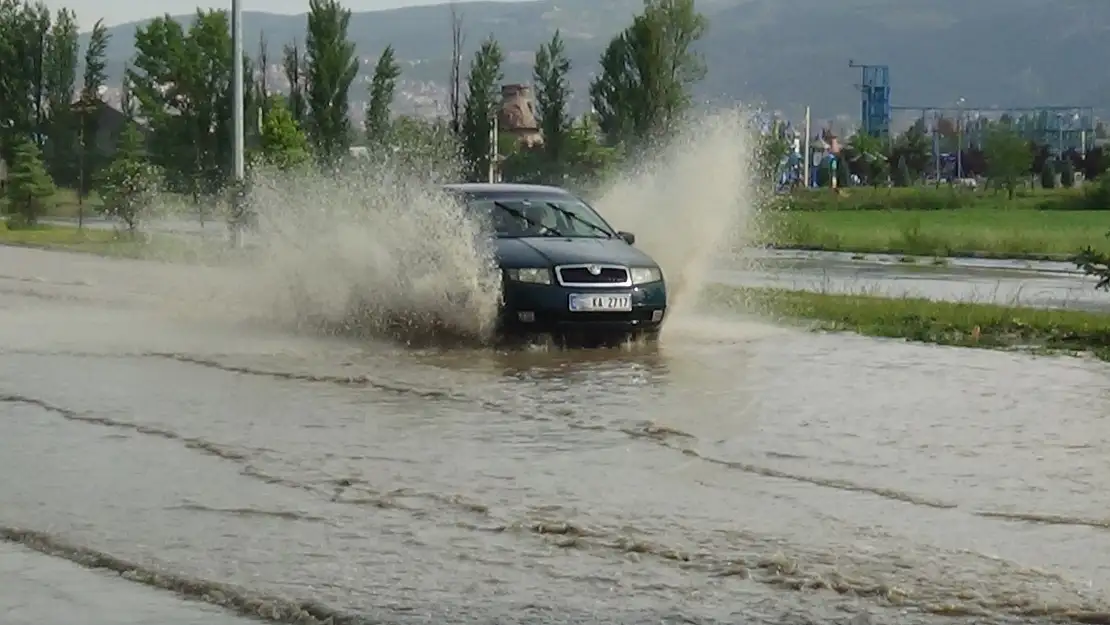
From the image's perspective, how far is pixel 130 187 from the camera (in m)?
40.1

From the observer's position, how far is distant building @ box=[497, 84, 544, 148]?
61.2 m

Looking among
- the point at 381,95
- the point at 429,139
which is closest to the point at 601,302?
the point at 429,139

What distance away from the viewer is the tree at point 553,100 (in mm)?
56906

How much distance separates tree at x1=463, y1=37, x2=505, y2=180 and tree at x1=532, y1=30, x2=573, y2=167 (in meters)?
1.33

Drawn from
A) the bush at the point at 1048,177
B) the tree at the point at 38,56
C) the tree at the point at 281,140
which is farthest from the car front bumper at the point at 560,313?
the bush at the point at 1048,177

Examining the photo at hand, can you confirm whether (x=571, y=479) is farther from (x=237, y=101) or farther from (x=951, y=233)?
(x=951, y=233)

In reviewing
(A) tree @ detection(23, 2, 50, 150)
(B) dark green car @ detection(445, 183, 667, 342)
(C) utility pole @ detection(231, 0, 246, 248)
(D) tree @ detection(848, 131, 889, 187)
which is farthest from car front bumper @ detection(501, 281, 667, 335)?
(D) tree @ detection(848, 131, 889, 187)

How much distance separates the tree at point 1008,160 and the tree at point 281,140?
169 feet

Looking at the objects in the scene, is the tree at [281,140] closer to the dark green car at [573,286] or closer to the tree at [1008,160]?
the dark green car at [573,286]

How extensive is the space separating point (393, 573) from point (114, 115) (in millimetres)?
87457

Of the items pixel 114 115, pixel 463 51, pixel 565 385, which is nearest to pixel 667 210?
pixel 565 385

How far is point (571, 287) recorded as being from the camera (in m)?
15.9

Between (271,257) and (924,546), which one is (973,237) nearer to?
(271,257)

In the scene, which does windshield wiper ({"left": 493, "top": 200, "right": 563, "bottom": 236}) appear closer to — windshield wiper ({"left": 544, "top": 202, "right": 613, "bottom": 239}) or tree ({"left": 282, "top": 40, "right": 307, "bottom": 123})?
windshield wiper ({"left": 544, "top": 202, "right": 613, "bottom": 239})
